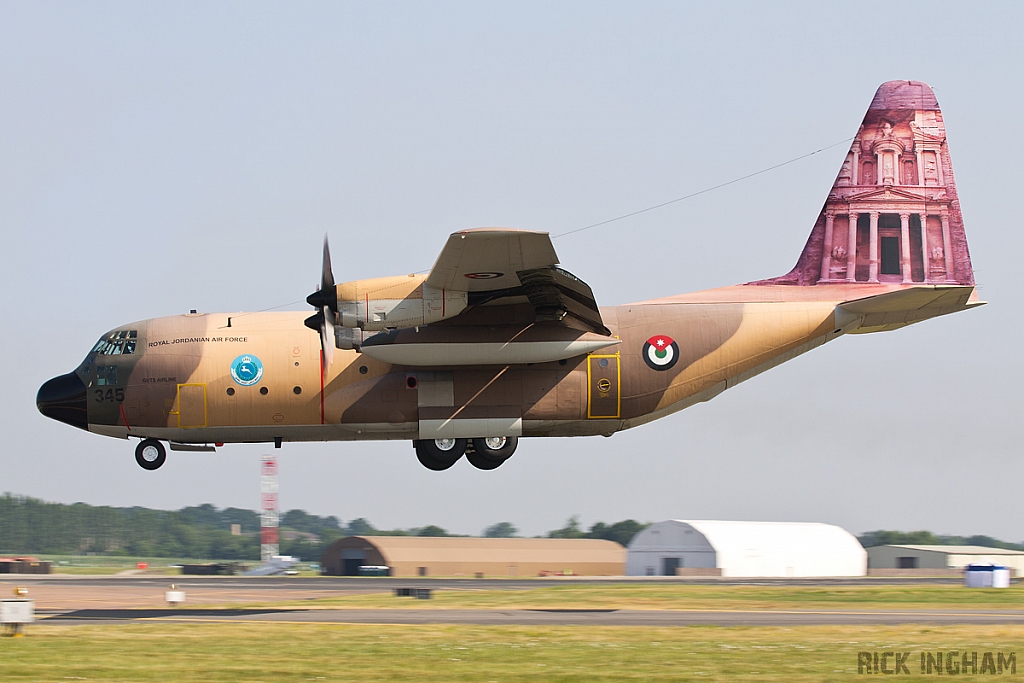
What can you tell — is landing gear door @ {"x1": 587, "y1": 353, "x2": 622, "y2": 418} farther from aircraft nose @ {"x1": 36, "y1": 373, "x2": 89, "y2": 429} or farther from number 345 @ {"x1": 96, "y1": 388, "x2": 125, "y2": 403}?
aircraft nose @ {"x1": 36, "y1": 373, "x2": 89, "y2": 429}

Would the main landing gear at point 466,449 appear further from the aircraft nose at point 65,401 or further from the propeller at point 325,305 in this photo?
the aircraft nose at point 65,401

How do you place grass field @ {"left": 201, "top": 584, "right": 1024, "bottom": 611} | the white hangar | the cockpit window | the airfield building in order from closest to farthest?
the cockpit window, grass field @ {"left": 201, "top": 584, "right": 1024, "bottom": 611}, the white hangar, the airfield building

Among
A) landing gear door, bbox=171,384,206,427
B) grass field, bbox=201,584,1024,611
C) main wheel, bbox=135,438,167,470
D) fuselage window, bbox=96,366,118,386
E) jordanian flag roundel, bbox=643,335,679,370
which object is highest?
jordanian flag roundel, bbox=643,335,679,370

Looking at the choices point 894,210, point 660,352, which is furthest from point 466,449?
point 894,210

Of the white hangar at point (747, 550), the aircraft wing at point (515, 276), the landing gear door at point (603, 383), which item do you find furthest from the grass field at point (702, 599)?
the white hangar at point (747, 550)

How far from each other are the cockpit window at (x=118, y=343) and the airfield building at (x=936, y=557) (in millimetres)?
61225

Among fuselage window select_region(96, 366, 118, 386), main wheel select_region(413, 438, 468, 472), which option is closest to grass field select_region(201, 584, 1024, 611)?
main wheel select_region(413, 438, 468, 472)

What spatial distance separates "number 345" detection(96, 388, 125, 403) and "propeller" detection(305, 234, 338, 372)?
5.40 meters

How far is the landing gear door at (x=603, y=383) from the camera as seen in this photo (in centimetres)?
2812

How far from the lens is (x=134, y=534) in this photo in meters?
98.3

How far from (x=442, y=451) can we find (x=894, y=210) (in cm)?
1425

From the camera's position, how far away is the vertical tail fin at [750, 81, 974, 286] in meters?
31.0

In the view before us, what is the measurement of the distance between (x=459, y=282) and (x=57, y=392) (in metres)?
11.4

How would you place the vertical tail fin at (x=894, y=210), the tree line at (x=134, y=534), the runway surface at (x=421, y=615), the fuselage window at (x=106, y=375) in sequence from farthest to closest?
the tree line at (x=134, y=534) < the vertical tail fin at (x=894, y=210) < the fuselage window at (x=106, y=375) < the runway surface at (x=421, y=615)
